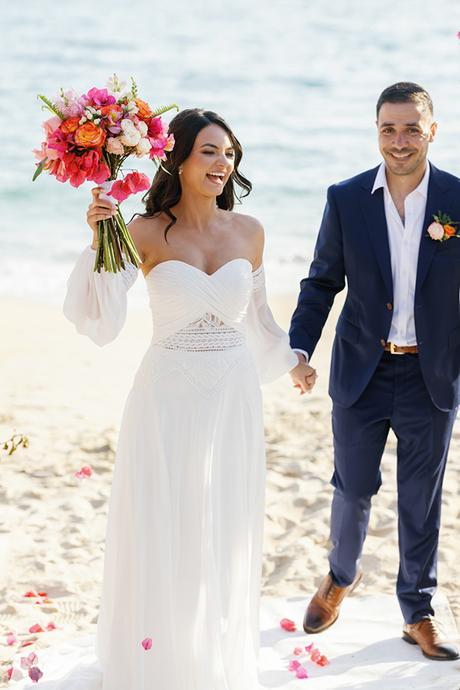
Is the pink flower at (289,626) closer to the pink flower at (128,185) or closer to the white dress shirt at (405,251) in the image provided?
the white dress shirt at (405,251)

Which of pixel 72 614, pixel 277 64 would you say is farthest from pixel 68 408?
pixel 277 64

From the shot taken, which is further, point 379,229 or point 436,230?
point 379,229

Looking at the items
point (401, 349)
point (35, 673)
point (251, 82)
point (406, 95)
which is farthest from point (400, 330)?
point (251, 82)

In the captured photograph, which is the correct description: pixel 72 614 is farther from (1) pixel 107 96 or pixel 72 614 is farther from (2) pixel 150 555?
(1) pixel 107 96

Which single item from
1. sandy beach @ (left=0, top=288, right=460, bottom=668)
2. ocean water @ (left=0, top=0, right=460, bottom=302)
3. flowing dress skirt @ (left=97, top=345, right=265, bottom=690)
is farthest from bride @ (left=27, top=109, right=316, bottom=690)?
ocean water @ (left=0, top=0, right=460, bottom=302)

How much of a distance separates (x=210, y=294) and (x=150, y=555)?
1.00 meters

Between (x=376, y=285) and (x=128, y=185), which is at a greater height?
(x=128, y=185)

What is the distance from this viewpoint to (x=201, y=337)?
4082mm

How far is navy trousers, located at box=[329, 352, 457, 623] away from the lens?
4.54 meters

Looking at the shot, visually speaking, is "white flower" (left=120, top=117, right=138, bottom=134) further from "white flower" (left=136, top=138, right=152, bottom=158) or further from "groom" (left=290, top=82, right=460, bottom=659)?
"groom" (left=290, top=82, right=460, bottom=659)

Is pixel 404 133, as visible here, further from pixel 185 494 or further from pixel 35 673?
pixel 35 673

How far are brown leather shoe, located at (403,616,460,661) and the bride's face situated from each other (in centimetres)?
209

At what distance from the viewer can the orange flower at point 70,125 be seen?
359 cm

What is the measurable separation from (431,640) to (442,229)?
1.78 m
